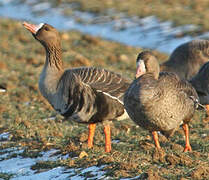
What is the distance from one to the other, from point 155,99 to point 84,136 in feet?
7.45

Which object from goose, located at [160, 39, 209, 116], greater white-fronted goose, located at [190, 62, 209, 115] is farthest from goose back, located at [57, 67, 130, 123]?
goose, located at [160, 39, 209, 116]

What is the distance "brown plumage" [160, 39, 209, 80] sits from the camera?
1355 cm

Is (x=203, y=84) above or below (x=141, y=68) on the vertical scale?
below

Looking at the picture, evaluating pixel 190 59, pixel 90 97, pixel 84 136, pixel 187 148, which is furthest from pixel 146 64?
pixel 190 59

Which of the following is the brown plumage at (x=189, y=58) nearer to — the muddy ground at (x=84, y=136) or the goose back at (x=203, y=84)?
the muddy ground at (x=84, y=136)

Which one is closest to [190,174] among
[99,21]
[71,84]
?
[71,84]

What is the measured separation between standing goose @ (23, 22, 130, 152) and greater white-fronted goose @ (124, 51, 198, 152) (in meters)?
0.85

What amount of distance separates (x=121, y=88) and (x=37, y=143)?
1.85 meters

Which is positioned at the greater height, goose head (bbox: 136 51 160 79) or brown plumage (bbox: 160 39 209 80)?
brown plumage (bbox: 160 39 209 80)

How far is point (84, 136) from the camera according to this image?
9.38m

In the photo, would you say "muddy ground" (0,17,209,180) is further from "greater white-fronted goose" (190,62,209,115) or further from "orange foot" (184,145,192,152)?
"greater white-fronted goose" (190,62,209,115)

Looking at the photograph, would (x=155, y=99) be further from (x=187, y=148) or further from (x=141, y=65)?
(x=187, y=148)

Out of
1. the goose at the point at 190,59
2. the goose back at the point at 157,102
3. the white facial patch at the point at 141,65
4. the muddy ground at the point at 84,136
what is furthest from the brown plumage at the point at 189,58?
the white facial patch at the point at 141,65

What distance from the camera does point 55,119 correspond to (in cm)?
1142
